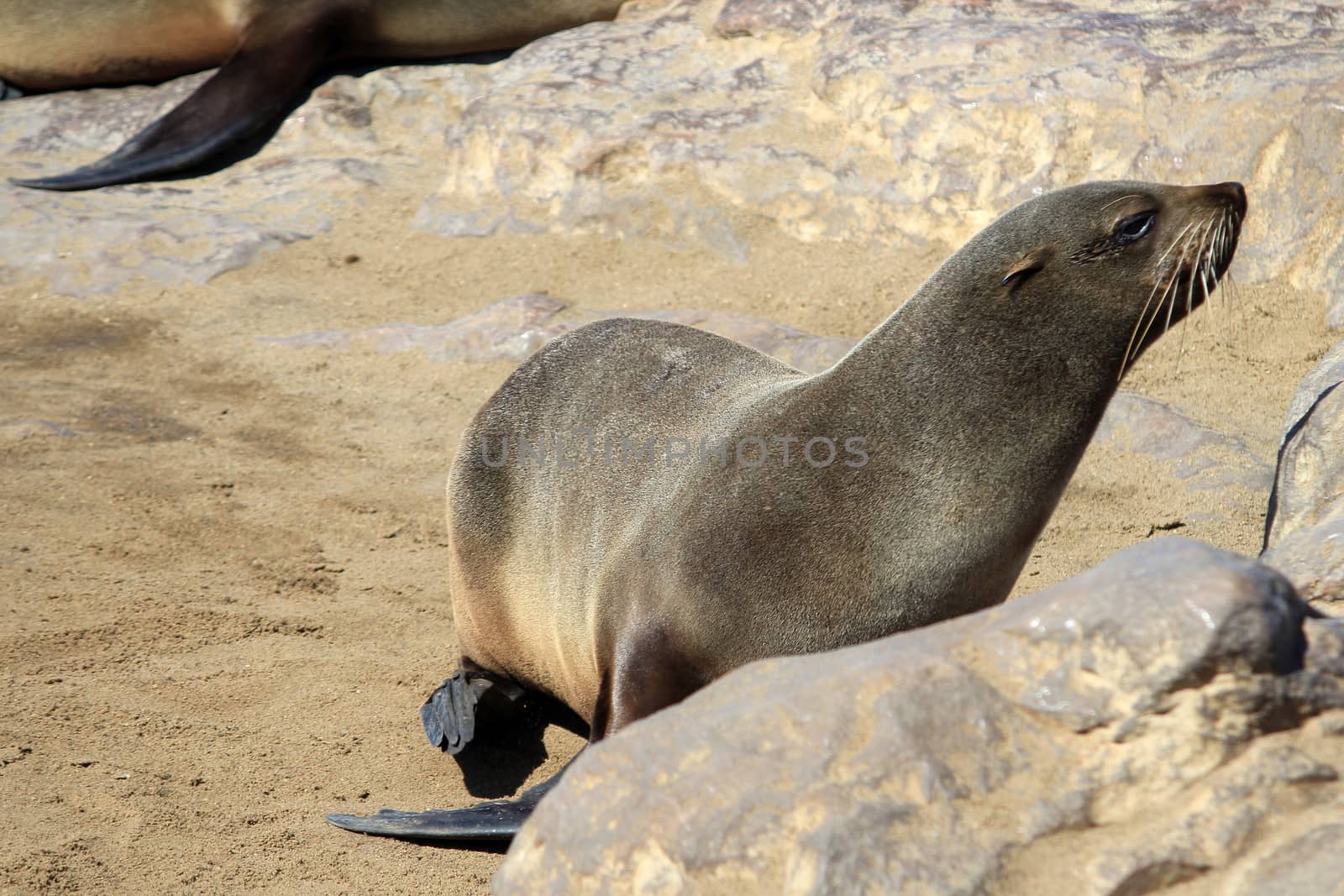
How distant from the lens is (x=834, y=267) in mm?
6227

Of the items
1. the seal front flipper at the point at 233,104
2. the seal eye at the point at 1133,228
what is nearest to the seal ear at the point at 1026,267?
the seal eye at the point at 1133,228

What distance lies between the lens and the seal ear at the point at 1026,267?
3102 millimetres

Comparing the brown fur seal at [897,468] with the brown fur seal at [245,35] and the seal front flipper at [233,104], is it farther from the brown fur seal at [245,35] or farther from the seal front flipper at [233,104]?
the brown fur seal at [245,35]

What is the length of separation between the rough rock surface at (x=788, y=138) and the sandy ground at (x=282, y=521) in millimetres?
210

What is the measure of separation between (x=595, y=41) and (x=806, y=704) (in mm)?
6491


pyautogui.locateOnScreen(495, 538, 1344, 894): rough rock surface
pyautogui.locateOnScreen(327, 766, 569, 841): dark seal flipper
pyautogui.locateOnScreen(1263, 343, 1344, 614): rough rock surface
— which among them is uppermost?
pyautogui.locateOnScreen(495, 538, 1344, 894): rough rock surface

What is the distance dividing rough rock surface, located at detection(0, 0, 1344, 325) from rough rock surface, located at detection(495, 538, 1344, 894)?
391 centimetres

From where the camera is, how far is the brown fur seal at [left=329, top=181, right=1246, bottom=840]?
2996 millimetres

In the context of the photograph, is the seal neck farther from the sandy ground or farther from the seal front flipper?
the seal front flipper

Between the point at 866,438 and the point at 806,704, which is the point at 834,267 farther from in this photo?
the point at 806,704

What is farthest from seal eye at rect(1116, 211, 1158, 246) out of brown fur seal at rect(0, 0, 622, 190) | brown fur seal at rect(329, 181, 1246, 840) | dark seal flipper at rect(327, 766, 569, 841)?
brown fur seal at rect(0, 0, 622, 190)

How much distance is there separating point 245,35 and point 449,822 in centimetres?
666

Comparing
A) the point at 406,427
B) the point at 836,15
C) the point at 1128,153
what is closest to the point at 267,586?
the point at 406,427

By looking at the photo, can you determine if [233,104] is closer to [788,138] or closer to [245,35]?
[245,35]
